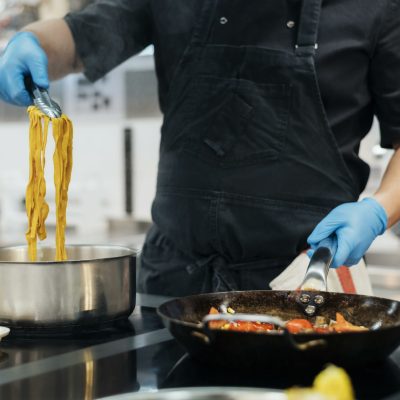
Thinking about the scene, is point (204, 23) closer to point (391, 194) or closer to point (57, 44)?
point (57, 44)

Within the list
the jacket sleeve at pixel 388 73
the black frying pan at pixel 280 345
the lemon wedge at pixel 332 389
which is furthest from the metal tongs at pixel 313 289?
the jacket sleeve at pixel 388 73

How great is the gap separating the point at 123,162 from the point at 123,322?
2.16 meters

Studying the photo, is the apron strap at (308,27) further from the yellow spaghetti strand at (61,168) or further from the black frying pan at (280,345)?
the black frying pan at (280,345)

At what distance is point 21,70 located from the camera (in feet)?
5.46

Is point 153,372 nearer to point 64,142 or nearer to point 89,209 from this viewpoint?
point 64,142

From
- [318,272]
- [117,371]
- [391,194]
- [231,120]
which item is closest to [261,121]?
[231,120]

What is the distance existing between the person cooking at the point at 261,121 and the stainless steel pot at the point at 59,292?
53 centimetres

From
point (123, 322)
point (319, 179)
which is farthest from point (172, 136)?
point (123, 322)

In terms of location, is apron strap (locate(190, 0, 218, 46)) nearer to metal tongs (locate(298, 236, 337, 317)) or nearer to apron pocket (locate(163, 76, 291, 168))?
apron pocket (locate(163, 76, 291, 168))

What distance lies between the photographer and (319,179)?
174 cm

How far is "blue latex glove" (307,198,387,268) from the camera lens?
1.48 metres

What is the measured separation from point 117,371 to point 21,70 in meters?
0.88

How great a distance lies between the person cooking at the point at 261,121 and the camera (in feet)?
5.65

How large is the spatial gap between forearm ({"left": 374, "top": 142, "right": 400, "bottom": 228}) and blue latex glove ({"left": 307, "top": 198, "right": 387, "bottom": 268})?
0.28ft
